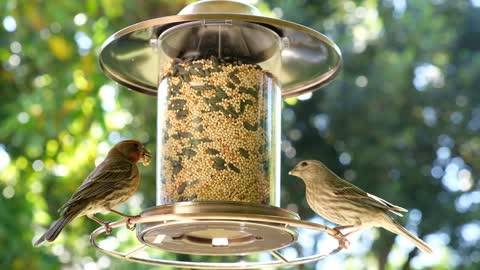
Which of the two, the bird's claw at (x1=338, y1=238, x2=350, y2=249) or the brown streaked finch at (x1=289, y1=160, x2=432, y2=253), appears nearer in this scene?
the bird's claw at (x1=338, y1=238, x2=350, y2=249)

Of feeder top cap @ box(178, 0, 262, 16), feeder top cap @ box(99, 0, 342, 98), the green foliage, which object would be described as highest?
feeder top cap @ box(178, 0, 262, 16)

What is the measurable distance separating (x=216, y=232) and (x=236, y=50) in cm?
104

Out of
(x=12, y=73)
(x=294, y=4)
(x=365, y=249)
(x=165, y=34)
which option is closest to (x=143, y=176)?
(x=12, y=73)

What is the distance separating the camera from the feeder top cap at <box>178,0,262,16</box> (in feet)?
16.2

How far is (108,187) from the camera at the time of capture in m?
5.44

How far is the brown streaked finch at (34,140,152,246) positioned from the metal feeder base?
303mm

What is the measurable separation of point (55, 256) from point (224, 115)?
3.71 meters

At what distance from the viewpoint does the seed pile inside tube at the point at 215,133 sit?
5238mm

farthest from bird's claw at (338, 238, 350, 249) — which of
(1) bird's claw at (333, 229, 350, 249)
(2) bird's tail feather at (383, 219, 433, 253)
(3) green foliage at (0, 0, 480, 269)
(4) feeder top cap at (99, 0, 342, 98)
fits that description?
(3) green foliage at (0, 0, 480, 269)

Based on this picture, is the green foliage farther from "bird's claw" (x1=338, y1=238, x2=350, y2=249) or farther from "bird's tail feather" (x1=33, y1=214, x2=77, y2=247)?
"bird's claw" (x1=338, y1=238, x2=350, y2=249)

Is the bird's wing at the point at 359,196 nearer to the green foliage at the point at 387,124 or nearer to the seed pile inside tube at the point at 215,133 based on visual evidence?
the seed pile inside tube at the point at 215,133

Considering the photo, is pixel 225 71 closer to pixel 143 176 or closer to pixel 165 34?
pixel 165 34

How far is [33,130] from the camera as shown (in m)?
8.31

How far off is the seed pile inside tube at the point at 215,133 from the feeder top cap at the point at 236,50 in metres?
0.16
